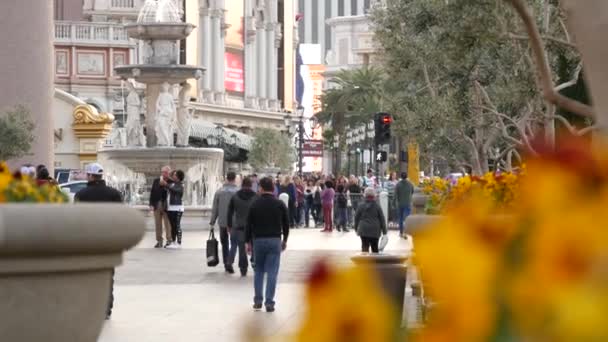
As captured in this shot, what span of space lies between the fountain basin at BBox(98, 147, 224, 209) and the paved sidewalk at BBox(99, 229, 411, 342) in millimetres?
10358

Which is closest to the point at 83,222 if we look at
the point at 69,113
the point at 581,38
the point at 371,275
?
the point at 581,38

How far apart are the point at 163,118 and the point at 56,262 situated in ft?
128

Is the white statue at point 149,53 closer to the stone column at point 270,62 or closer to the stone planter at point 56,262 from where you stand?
the stone planter at point 56,262

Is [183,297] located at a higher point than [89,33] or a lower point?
lower

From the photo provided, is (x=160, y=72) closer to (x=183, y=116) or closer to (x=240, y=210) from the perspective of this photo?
(x=183, y=116)

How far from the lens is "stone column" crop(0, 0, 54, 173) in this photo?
4553cm

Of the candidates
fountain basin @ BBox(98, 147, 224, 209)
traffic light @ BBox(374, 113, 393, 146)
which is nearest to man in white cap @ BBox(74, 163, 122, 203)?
fountain basin @ BBox(98, 147, 224, 209)

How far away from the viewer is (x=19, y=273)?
636cm

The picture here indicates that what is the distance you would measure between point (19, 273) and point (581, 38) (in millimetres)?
3339

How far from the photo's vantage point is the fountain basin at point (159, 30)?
46.8 m

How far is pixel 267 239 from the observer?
18328 millimetres

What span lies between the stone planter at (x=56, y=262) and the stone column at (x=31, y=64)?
3967 centimetres

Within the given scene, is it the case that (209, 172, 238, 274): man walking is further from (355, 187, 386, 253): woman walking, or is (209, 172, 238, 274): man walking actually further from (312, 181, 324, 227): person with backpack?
(312, 181, 324, 227): person with backpack

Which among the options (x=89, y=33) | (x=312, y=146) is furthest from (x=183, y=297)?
(x=312, y=146)
